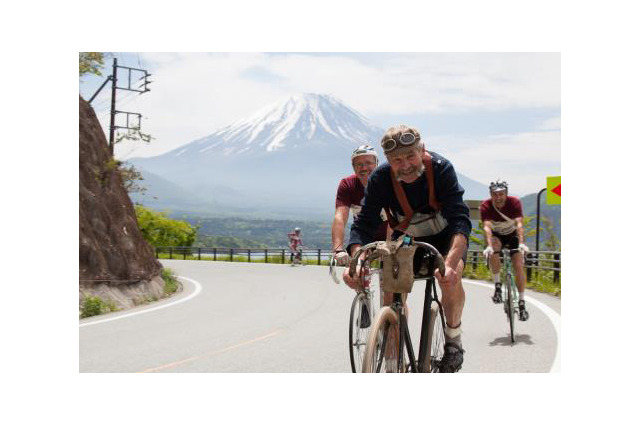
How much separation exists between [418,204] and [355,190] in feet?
3.28

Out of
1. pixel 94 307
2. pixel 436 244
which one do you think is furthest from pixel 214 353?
pixel 94 307

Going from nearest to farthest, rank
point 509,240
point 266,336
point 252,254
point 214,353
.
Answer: point 214,353, point 509,240, point 266,336, point 252,254

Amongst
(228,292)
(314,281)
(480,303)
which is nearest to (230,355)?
(480,303)

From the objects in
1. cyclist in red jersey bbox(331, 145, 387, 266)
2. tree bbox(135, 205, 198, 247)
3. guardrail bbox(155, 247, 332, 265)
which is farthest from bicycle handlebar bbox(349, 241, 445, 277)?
tree bbox(135, 205, 198, 247)

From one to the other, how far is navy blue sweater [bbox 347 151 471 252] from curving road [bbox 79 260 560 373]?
249 cm

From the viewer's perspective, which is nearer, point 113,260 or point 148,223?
point 113,260

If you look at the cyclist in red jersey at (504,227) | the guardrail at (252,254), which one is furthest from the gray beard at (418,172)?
the guardrail at (252,254)

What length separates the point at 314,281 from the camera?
20688 mm

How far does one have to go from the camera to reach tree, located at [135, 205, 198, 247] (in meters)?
52.7

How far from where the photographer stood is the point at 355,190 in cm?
521

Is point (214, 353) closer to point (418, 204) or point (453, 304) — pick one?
point (453, 304)
